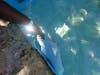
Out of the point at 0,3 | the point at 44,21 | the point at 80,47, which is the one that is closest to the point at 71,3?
the point at 44,21

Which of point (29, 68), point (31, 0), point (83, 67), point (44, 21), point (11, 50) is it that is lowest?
point (83, 67)

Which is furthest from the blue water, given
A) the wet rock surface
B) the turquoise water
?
the wet rock surface

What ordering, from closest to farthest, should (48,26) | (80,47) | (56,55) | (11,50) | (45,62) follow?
1. (56,55)
2. (45,62)
3. (11,50)
4. (80,47)
5. (48,26)

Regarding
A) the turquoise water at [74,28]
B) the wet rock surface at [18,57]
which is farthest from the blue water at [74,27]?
the wet rock surface at [18,57]

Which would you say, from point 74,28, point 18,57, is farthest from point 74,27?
point 18,57

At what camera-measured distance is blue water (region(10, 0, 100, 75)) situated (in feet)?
10.3

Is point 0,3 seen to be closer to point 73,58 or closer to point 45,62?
point 45,62

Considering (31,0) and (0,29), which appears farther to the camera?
(31,0)

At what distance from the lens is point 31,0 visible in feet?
12.3

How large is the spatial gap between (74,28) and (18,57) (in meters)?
1.01

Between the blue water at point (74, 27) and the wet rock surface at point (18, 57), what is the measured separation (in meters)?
0.40

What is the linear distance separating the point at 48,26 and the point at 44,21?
11 cm

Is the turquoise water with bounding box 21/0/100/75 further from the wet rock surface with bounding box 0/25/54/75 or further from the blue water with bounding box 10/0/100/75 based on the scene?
the wet rock surface with bounding box 0/25/54/75

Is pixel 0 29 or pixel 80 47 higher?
pixel 0 29
